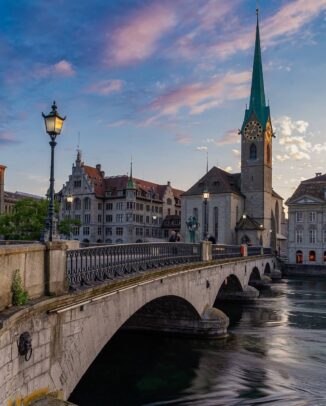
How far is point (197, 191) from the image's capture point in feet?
282

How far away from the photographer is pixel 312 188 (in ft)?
263

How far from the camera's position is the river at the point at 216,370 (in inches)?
666

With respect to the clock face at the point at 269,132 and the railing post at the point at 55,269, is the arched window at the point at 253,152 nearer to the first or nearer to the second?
the clock face at the point at 269,132

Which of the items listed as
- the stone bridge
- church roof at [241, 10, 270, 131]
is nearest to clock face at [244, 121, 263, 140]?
church roof at [241, 10, 270, 131]

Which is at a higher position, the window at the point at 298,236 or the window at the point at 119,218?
the window at the point at 119,218

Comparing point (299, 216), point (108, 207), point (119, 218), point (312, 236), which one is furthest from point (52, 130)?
point (108, 207)

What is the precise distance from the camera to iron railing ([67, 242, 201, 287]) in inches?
482

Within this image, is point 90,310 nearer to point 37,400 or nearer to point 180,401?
point 37,400

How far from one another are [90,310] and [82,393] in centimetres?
628

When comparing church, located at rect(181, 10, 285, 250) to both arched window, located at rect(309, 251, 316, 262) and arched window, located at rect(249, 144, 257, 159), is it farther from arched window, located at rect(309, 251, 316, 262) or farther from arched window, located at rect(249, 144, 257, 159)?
arched window, located at rect(309, 251, 316, 262)

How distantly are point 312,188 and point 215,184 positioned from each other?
1725 cm

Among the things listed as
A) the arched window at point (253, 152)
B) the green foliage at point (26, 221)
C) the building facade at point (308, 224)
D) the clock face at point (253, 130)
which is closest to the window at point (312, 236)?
the building facade at point (308, 224)

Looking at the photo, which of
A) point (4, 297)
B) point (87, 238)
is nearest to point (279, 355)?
point (4, 297)

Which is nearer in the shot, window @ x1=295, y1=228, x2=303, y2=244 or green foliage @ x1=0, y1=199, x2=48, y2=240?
green foliage @ x1=0, y1=199, x2=48, y2=240
